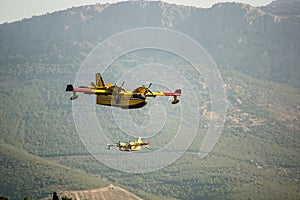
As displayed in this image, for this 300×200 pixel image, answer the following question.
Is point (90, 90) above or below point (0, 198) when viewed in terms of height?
above

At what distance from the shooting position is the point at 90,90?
308 ft

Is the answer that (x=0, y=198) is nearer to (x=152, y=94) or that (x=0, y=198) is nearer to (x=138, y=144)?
(x=138, y=144)

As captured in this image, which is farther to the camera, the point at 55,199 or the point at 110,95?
the point at 55,199

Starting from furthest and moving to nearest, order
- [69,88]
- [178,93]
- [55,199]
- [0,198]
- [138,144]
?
[0,198] → [55,199] → [138,144] → [178,93] → [69,88]

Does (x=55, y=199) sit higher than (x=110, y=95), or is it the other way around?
(x=110, y=95)

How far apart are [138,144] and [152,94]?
106ft

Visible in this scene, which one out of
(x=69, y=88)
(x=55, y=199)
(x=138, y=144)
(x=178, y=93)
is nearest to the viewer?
(x=69, y=88)

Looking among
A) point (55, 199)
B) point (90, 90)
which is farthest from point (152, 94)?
point (55, 199)

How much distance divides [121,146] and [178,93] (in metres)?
25.3

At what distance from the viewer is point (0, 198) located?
484 feet

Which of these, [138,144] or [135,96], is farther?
[138,144]

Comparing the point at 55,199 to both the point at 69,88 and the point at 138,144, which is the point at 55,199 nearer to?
the point at 138,144

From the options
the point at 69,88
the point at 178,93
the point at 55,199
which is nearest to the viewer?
the point at 69,88

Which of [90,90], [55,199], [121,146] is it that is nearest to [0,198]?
[55,199]
